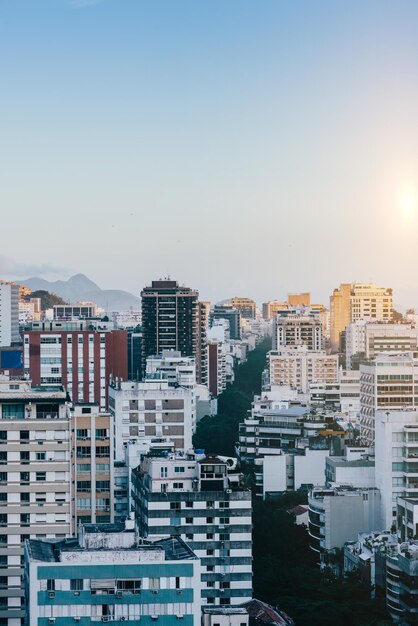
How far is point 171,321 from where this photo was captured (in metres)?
50.5

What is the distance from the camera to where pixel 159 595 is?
544 inches

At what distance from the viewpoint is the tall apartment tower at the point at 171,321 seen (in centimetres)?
5009

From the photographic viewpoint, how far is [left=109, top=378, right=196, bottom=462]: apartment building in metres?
29.9

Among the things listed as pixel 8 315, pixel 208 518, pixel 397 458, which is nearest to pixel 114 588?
pixel 208 518

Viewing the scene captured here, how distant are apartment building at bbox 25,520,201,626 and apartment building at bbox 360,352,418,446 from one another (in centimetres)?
1681

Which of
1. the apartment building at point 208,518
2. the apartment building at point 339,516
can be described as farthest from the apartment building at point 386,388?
the apartment building at point 208,518

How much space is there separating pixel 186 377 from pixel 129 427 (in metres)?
12.5

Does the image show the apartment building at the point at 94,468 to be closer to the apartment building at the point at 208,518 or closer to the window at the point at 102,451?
the window at the point at 102,451

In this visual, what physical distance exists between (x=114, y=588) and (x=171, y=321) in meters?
Result: 36.9

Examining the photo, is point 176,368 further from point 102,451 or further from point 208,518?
point 208,518

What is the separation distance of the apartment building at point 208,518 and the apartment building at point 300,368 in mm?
32225

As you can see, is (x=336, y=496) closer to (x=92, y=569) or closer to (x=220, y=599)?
(x=220, y=599)

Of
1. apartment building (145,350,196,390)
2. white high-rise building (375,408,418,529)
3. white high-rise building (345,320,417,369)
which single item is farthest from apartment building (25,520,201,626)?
white high-rise building (345,320,417,369)

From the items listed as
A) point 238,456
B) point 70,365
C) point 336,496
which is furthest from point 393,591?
point 70,365
